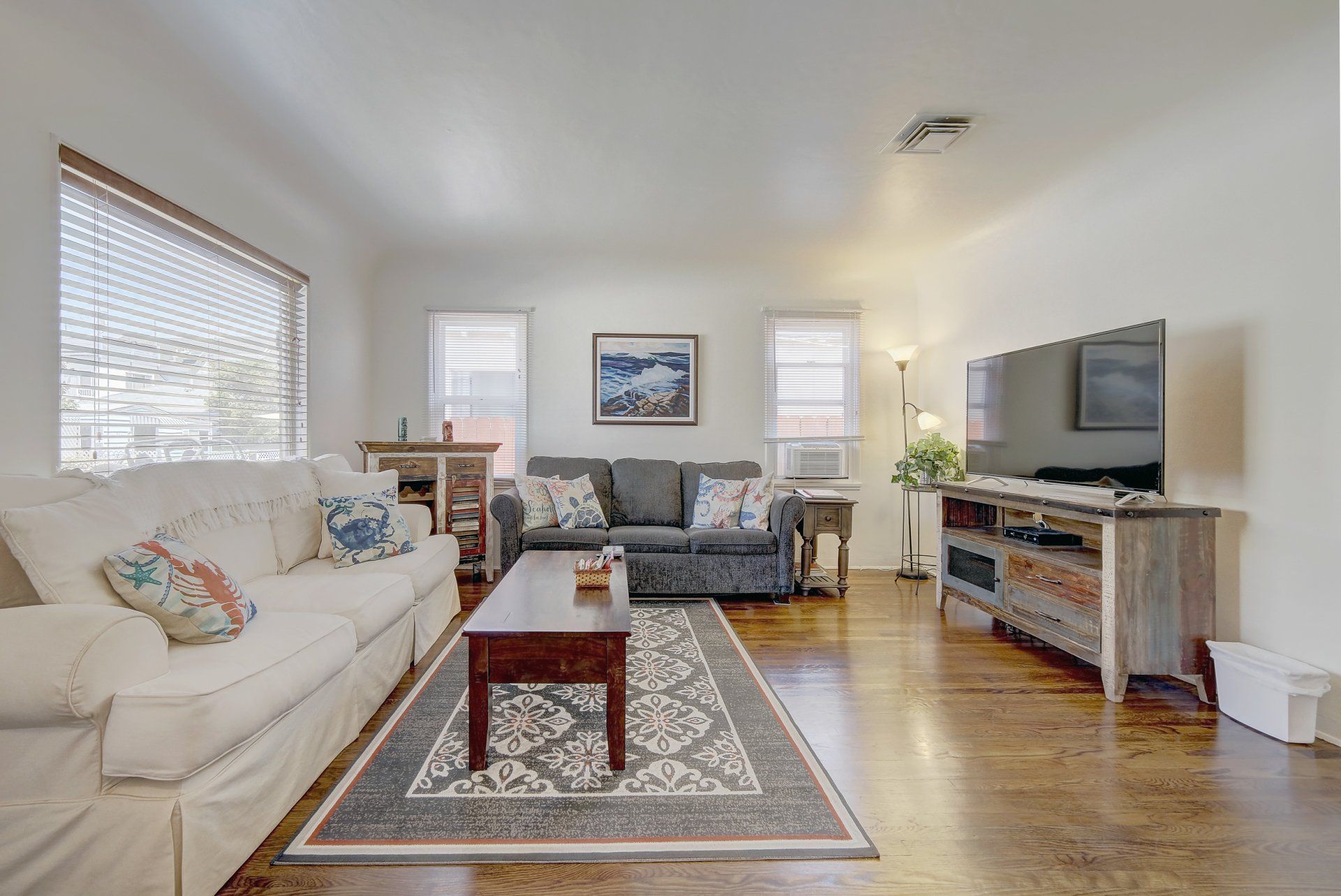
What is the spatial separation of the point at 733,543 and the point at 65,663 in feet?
10.8

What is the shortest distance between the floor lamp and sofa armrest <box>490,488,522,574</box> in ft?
9.28

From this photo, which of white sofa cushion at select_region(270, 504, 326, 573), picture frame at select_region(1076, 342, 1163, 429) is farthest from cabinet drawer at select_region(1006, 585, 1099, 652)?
white sofa cushion at select_region(270, 504, 326, 573)

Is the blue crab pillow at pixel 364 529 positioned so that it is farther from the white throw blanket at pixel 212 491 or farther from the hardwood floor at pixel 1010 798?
the hardwood floor at pixel 1010 798

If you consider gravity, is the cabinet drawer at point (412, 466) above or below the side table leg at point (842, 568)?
above

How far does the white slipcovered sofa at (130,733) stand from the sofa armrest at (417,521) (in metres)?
1.48

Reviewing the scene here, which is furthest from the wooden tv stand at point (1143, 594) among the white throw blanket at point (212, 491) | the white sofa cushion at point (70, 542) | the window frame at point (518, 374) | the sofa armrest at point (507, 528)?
the window frame at point (518, 374)

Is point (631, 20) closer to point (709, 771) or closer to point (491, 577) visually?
point (709, 771)

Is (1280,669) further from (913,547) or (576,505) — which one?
(576,505)

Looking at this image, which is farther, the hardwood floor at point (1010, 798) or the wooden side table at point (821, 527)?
the wooden side table at point (821, 527)

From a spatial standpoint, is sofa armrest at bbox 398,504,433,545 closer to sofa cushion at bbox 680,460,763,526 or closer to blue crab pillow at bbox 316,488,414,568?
blue crab pillow at bbox 316,488,414,568

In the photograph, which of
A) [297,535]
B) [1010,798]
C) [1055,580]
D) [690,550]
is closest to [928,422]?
[1055,580]

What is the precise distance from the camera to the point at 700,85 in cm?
249

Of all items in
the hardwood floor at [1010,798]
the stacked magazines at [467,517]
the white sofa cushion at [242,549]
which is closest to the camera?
the hardwood floor at [1010,798]

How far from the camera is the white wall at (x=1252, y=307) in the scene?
228 cm
